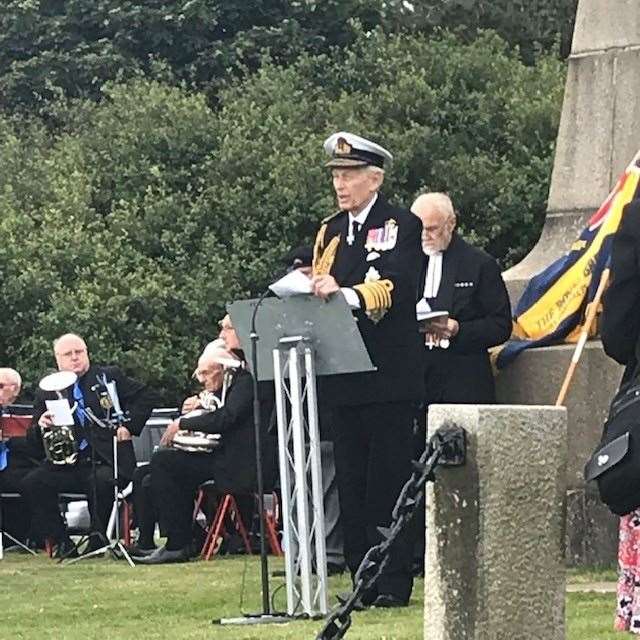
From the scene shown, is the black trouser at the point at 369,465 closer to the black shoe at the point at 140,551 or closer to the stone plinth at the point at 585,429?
the stone plinth at the point at 585,429

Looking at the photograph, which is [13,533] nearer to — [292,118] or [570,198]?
[570,198]

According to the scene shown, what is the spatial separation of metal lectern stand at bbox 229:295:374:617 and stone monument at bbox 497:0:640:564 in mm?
2243

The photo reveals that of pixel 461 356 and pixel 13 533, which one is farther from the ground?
pixel 461 356

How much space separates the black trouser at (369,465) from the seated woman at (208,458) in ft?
11.3

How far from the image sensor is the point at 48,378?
14.3 meters

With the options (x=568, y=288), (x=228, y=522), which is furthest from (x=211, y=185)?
(x=568, y=288)

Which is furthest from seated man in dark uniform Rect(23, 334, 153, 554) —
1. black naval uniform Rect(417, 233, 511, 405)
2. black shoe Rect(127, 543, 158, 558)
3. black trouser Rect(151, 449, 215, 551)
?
black naval uniform Rect(417, 233, 511, 405)

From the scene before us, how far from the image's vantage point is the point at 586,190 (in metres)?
11.8

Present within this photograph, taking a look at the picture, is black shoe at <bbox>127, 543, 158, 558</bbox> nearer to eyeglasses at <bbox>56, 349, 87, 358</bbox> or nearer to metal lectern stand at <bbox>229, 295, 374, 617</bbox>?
eyeglasses at <bbox>56, 349, 87, 358</bbox>

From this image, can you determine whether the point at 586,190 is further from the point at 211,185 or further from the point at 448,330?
the point at 211,185

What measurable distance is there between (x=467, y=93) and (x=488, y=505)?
79.5 ft

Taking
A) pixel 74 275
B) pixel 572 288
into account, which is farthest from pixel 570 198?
pixel 74 275

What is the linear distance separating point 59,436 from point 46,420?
154 millimetres

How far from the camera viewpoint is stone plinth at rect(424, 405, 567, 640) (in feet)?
20.1
